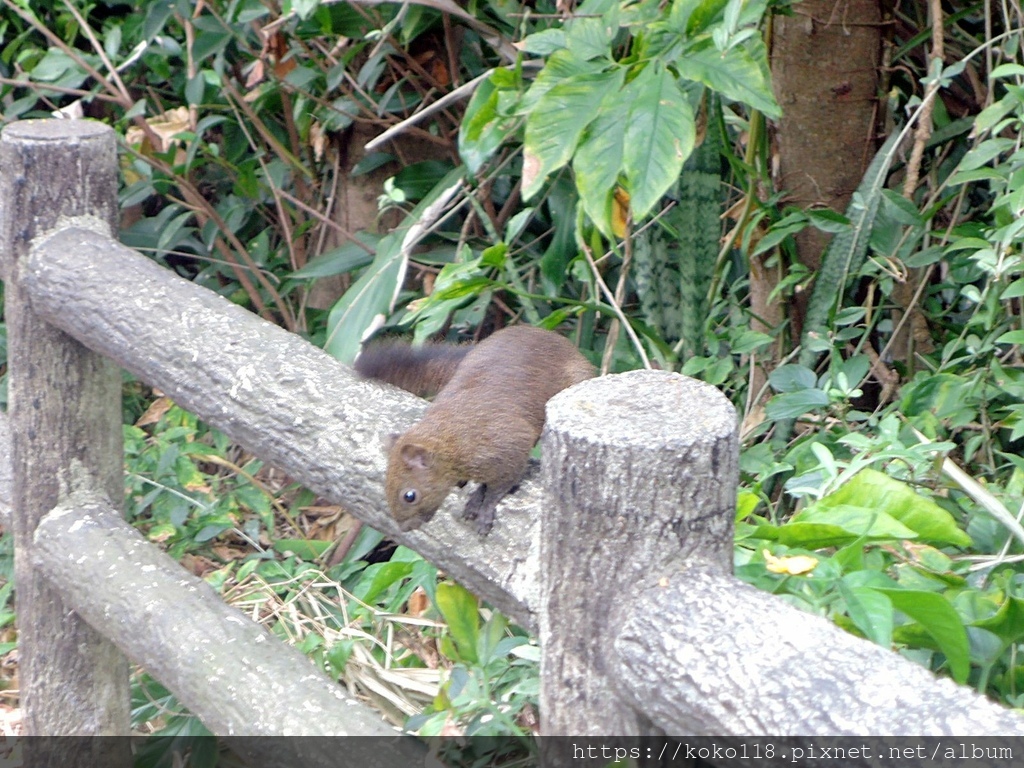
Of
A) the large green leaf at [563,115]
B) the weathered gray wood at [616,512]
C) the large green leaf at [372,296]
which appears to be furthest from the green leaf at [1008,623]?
the large green leaf at [372,296]

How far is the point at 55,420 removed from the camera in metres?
2.16

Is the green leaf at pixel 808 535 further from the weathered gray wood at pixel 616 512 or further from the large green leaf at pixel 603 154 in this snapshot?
the large green leaf at pixel 603 154

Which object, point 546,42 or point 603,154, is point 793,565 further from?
point 546,42

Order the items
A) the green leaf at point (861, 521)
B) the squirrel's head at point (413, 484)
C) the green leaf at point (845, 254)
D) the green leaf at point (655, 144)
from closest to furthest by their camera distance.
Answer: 1. the green leaf at point (861, 521)
2. the squirrel's head at point (413, 484)
3. the green leaf at point (655, 144)
4. the green leaf at point (845, 254)

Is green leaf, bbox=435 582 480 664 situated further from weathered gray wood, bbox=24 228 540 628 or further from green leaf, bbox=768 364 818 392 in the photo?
green leaf, bbox=768 364 818 392

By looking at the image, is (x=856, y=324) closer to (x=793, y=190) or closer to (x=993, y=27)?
(x=793, y=190)

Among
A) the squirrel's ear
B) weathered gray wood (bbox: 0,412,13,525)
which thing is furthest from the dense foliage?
weathered gray wood (bbox: 0,412,13,525)

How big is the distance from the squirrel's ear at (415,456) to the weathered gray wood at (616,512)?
2.14ft

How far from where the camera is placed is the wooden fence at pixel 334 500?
0.95 meters

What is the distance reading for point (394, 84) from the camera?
11.6 ft

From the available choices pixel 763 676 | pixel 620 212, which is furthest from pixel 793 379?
pixel 763 676

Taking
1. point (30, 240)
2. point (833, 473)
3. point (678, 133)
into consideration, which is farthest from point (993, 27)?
point (30, 240)

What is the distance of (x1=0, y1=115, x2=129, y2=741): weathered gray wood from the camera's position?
6.92 ft

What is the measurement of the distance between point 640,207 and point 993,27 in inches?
69.3
